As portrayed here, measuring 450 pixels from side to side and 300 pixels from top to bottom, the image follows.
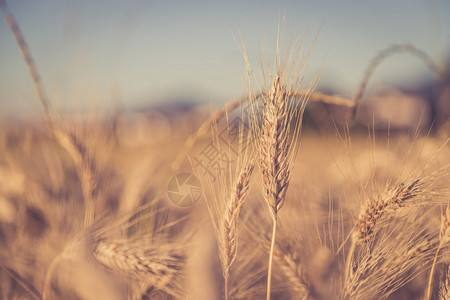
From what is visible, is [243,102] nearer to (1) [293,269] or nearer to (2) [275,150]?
(2) [275,150]

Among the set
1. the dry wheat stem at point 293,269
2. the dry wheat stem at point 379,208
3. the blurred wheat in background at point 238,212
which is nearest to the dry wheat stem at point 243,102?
the blurred wheat in background at point 238,212

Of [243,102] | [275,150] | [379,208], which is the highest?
[243,102]

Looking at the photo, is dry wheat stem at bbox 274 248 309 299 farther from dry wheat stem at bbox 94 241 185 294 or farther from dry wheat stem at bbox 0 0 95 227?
dry wheat stem at bbox 0 0 95 227

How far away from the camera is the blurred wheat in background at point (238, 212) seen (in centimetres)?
80

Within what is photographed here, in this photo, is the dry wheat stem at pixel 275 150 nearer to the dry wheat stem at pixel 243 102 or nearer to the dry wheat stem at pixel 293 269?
the dry wheat stem at pixel 243 102

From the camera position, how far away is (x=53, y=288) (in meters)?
1.17

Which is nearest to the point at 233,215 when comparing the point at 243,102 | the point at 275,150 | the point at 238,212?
the point at 238,212

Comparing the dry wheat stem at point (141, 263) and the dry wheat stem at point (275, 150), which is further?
the dry wheat stem at point (141, 263)

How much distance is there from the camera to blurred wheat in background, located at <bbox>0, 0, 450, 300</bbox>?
799 mm

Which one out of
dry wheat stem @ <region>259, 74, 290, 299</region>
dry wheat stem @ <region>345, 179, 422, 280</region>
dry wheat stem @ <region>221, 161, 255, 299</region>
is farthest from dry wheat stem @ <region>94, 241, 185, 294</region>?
dry wheat stem @ <region>345, 179, 422, 280</region>

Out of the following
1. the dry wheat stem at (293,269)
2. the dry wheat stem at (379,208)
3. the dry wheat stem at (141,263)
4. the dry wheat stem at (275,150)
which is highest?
the dry wheat stem at (275,150)

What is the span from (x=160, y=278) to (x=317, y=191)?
1.01m

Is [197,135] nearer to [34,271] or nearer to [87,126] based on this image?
[87,126]

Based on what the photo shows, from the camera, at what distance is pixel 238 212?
77 centimetres
